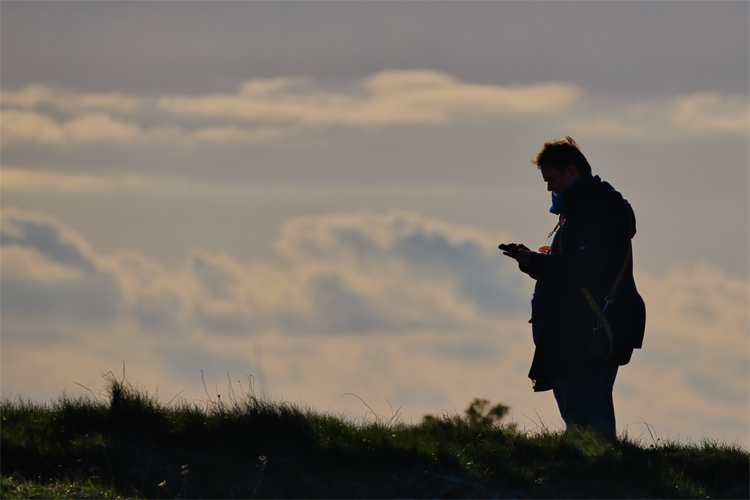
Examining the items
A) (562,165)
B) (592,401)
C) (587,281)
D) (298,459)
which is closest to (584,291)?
(587,281)

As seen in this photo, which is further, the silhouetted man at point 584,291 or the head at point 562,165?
the head at point 562,165

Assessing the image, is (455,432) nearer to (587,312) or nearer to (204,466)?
(587,312)

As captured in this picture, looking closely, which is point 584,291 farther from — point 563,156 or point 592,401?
point 563,156

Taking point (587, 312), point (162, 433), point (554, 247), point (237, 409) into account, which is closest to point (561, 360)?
point (587, 312)

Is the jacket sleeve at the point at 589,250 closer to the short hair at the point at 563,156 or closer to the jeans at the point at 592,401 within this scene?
the short hair at the point at 563,156

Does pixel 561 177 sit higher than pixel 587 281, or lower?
higher

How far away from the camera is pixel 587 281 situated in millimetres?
6945

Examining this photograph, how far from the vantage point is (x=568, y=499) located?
6.50 m

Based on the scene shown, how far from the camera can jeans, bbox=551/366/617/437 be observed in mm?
7156

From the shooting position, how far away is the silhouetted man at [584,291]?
274 inches

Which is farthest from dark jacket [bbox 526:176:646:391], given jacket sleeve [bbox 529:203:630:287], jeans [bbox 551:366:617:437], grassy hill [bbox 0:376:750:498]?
grassy hill [bbox 0:376:750:498]

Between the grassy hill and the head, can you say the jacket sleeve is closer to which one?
the head

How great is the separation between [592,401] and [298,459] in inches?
100

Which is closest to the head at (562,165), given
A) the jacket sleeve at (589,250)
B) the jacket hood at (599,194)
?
the jacket hood at (599,194)
